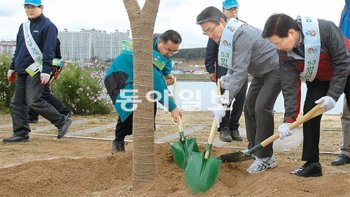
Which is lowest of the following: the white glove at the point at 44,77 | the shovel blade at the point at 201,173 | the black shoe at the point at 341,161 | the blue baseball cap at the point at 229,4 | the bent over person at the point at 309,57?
the black shoe at the point at 341,161

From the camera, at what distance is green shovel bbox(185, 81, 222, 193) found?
3559 mm

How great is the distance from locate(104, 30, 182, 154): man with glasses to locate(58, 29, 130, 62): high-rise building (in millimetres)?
5411

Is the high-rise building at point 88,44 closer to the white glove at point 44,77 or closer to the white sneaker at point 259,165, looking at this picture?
the white glove at point 44,77

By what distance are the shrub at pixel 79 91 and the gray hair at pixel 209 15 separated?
6.25 metres

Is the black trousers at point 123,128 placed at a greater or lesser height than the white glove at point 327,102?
lesser

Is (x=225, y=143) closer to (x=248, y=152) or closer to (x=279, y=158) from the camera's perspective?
(x=279, y=158)

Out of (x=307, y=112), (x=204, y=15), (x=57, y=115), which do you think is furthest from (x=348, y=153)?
(x=57, y=115)

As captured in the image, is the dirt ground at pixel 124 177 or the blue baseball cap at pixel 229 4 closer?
the dirt ground at pixel 124 177

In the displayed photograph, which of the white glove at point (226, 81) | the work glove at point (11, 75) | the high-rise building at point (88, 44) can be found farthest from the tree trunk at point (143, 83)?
the high-rise building at point (88, 44)

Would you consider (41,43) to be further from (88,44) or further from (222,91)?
(88,44)

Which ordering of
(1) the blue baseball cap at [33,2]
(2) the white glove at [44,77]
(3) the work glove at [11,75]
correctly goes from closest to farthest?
1. (2) the white glove at [44,77]
2. (1) the blue baseball cap at [33,2]
3. (3) the work glove at [11,75]

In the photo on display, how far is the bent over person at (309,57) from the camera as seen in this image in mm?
3594

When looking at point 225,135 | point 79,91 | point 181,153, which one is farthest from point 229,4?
point 79,91

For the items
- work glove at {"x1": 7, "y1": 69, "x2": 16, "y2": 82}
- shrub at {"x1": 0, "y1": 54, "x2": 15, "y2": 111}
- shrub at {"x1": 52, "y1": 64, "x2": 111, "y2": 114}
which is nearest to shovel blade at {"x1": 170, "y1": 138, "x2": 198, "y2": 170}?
work glove at {"x1": 7, "y1": 69, "x2": 16, "y2": 82}
